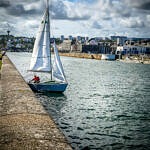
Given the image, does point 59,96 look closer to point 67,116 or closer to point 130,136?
point 67,116

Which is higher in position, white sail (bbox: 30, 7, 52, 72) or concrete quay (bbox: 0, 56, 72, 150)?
white sail (bbox: 30, 7, 52, 72)

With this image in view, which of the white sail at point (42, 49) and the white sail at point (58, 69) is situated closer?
the white sail at point (58, 69)

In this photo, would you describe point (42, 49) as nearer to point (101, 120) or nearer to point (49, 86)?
point (49, 86)

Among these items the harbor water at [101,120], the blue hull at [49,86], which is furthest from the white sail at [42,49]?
→ the harbor water at [101,120]

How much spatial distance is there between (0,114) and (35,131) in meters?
5.06

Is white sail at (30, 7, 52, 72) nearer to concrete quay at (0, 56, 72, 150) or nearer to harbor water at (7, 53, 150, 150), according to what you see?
harbor water at (7, 53, 150, 150)

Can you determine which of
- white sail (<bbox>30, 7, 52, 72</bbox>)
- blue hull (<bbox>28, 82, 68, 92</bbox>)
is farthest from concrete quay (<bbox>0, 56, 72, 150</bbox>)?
white sail (<bbox>30, 7, 52, 72</bbox>)

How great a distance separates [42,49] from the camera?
1593 inches

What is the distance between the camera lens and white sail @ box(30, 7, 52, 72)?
40156mm

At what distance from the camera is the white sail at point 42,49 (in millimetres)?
40156

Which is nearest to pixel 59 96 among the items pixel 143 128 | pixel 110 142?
pixel 143 128

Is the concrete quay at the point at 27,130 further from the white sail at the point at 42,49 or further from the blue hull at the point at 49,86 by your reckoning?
the white sail at the point at 42,49

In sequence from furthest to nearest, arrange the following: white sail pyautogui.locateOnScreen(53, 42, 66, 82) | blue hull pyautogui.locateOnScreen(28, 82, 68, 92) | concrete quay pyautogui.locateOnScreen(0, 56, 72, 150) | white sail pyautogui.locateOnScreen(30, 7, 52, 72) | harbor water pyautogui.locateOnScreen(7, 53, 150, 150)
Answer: white sail pyautogui.locateOnScreen(30, 7, 52, 72), white sail pyautogui.locateOnScreen(53, 42, 66, 82), blue hull pyautogui.locateOnScreen(28, 82, 68, 92), harbor water pyautogui.locateOnScreen(7, 53, 150, 150), concrete quay pyautogui.locateOnScreen(0, 56, 72, 150)

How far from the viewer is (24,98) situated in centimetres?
2495
